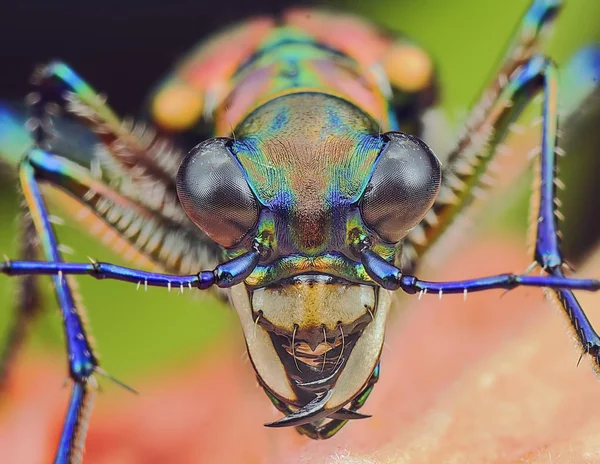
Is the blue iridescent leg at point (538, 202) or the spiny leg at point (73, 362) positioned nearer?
the blue iridescent leg at point (538, 202)

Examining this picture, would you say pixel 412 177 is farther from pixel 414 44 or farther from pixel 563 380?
pixel 414 44

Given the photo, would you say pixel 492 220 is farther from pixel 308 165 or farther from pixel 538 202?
pixel 308 165

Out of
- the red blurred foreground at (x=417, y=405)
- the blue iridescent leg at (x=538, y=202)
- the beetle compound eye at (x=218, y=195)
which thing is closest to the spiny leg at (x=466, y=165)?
the blue iridescent leg at (x=538, y=202)

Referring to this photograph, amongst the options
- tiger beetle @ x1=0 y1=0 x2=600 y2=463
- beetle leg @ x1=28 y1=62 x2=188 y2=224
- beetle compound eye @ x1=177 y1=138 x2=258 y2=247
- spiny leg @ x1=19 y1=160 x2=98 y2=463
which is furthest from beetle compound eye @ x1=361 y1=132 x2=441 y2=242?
beetle leg @ x1=28 y1=62 x2=188 y2=224

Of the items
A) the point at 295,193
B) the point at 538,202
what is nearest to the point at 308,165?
the point at 295,193

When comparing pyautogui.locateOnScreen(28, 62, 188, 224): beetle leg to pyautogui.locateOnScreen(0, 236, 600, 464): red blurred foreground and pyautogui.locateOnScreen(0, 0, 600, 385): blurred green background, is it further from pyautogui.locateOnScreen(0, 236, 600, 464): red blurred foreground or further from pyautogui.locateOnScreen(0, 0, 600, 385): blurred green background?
pyautogui.locateOnScreen(0, 236, 600, 464): red blurred foreground

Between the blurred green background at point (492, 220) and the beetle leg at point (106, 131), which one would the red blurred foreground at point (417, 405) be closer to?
the blurred green background at point (492, 220)
